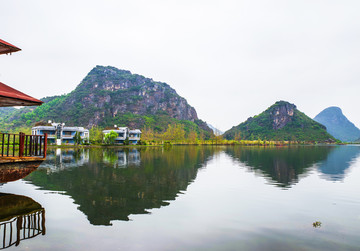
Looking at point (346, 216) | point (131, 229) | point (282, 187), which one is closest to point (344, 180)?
point (282, 187)

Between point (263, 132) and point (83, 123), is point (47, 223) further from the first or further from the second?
point (263, 132)

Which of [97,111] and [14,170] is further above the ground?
[97,111]

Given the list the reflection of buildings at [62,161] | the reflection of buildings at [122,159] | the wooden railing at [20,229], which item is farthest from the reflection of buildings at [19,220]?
the reflection of buildings at [122,159]

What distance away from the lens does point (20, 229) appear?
6.55m

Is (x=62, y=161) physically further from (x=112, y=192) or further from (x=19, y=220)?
(x=19, y=220)

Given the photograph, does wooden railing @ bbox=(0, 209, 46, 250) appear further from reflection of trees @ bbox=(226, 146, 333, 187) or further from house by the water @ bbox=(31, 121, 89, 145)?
house by the water @ bbox=(31, 121, 89, 145)

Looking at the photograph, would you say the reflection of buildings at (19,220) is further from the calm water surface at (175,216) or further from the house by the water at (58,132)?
the house by the water at (58,132)

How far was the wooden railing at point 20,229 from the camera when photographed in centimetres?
591

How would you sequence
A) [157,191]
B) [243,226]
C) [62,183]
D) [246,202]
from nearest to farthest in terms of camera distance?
[243,226], [246,202], [157,191], [62,183]

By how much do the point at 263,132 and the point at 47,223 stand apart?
19610 centimetres

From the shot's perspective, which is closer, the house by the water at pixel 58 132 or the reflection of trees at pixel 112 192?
the reflection of trees at pixel 112 192

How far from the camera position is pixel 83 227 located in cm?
690

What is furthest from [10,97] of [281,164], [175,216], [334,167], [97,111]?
[97,111]

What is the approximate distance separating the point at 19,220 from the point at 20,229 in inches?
28.0
